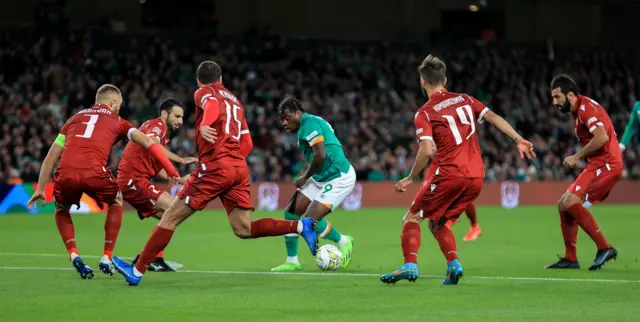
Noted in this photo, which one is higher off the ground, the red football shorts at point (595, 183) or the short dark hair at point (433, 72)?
the short dark hair at point (433, 72)

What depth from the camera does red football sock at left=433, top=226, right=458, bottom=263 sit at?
32.7ft

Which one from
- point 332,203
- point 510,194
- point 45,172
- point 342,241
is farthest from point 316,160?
point 510,194

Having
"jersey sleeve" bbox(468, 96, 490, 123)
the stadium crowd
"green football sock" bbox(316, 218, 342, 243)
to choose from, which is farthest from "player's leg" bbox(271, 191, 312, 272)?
the stadium crowd

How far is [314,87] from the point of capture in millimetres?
33031

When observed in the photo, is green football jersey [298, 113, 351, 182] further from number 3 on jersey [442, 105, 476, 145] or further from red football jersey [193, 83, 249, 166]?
number 3 on jersey [442, 105, 476, 145]

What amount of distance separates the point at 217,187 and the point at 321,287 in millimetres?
1317

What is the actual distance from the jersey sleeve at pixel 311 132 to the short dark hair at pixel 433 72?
6.66 ft

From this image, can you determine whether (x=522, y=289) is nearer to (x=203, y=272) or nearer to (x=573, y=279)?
(x=573, y=279)

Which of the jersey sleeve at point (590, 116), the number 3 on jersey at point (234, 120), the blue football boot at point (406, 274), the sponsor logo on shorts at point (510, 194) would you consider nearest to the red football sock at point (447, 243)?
the blue football boot at point (406, 274)

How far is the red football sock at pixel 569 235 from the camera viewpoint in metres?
12.2

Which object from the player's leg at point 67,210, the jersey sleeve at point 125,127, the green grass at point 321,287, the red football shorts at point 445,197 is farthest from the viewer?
the jersey sleeve at point 125,127

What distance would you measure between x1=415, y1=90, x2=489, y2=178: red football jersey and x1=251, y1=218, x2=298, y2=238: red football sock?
1.50 meters

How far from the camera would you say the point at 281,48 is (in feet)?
111

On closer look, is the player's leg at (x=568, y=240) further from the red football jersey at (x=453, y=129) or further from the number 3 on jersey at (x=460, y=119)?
the number 3 on jersey at (x=460, y=119)
